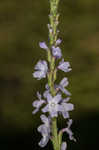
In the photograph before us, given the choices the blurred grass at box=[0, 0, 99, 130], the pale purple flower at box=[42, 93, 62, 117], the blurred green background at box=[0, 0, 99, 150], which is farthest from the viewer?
the blurred grass at box=[0, 0, 99, 130]

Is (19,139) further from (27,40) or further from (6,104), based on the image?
(27,40)

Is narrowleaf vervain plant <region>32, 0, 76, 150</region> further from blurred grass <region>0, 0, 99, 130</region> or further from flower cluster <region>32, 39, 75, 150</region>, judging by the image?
blurred grass <region>0, 0, 99, 130</region>

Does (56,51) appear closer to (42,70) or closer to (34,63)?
(42,70)

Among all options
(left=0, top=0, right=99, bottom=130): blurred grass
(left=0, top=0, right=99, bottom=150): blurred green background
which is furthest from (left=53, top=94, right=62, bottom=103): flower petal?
(left=0, top=0, right=99, bottom=130): blurred grass

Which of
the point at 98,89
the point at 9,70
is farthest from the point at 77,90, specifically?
the point at 9,70

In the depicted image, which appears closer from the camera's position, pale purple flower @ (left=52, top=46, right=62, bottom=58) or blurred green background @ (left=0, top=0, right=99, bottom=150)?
pale purple flower @ (left=52, top=46, right=62, bottom=58)

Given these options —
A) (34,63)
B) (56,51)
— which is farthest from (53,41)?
(34,63)

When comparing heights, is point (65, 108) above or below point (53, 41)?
below
